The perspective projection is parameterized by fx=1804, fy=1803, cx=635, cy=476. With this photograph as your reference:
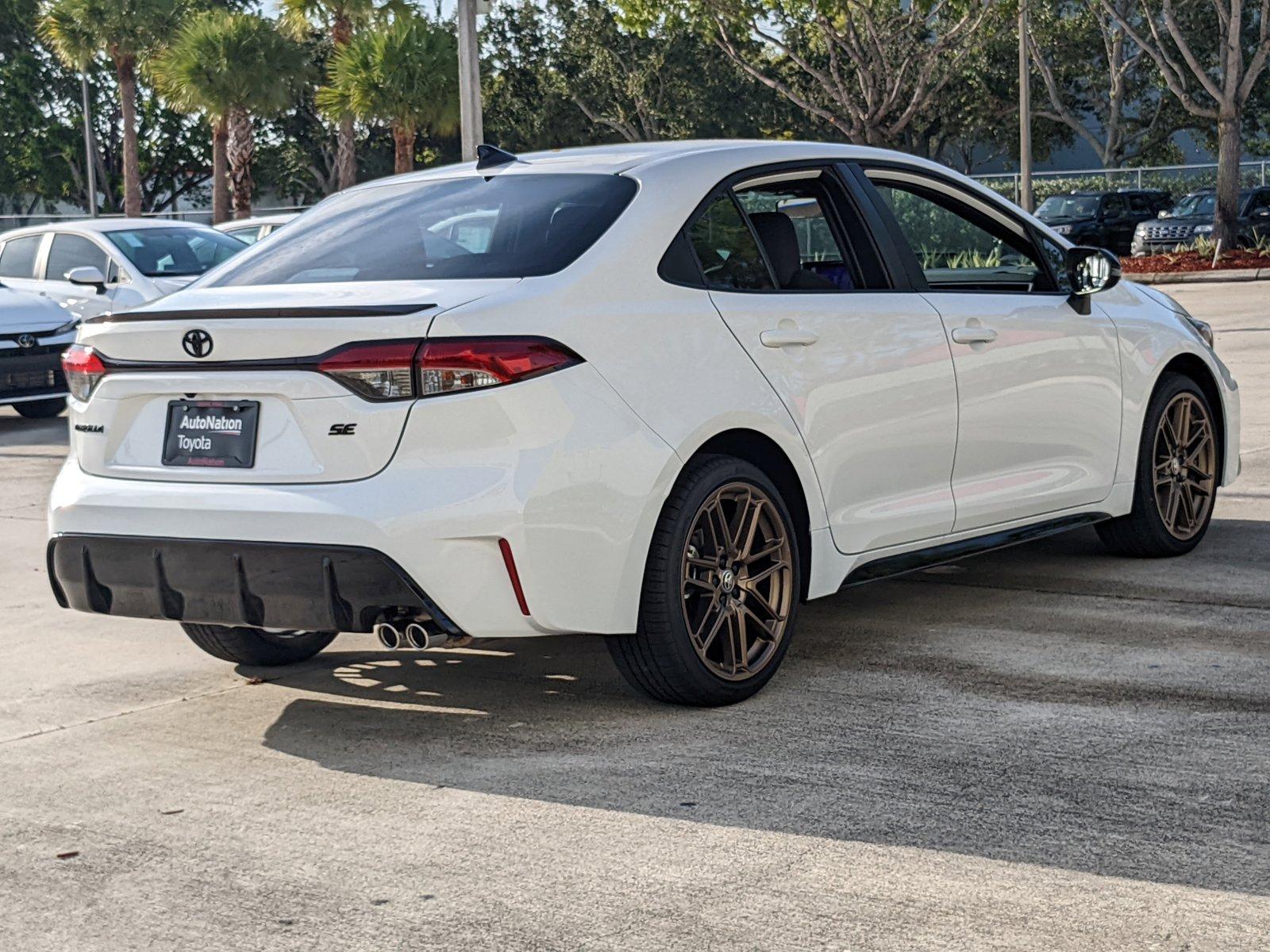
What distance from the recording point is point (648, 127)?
2164 inches

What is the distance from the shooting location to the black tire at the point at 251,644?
19.5 ft

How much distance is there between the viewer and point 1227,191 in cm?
3288

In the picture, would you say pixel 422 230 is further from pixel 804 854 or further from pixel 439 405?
pixel 804 854

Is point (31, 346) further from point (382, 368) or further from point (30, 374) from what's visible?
point (382, 368)

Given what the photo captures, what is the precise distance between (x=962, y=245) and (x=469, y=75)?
9496mm

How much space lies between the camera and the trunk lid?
4.68 meters

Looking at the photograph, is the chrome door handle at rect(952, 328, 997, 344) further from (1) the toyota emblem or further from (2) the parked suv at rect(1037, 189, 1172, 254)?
(2) the parked suv at rect(1037, 189, 1172, 254)

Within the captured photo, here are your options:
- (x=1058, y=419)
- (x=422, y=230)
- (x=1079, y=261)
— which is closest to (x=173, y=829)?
(x=422, y=230)

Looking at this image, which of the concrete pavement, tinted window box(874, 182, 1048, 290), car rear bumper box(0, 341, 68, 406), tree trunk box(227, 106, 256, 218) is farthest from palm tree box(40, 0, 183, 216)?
tinted window box(874, 182, 1048, 290)

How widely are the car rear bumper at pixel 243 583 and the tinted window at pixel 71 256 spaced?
40.8 feet

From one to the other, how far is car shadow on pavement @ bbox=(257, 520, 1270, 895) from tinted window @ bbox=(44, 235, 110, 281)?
11661mm

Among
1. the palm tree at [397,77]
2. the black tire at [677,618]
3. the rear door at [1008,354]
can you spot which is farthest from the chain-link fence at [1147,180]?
the black tire at [677,618]

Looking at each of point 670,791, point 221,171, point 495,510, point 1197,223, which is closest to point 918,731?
point 670,791

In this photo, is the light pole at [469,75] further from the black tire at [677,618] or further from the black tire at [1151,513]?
the black tire at [677,618]
